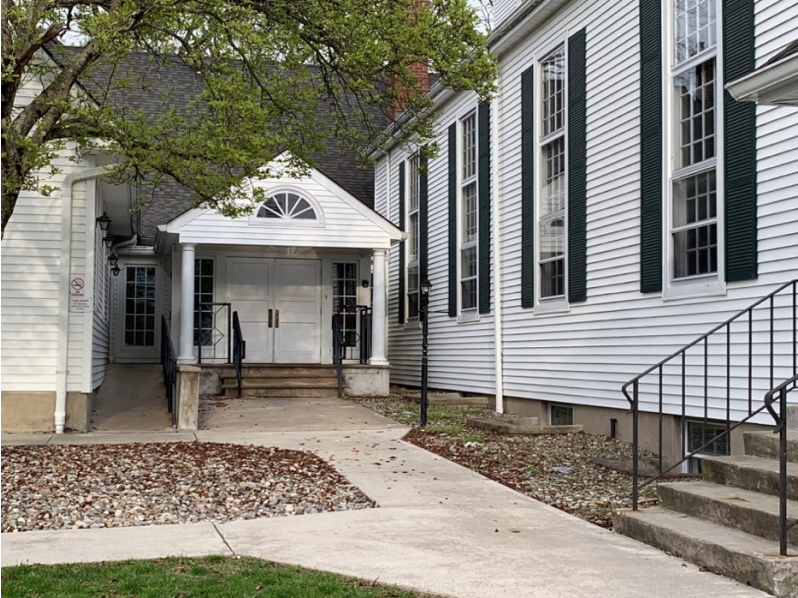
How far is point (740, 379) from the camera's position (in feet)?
29.1

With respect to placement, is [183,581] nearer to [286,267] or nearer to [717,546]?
[717,546]

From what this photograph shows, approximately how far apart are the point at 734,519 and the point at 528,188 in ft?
28.2

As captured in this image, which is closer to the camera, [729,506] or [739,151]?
[729,506]

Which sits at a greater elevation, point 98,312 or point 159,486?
point 98,312

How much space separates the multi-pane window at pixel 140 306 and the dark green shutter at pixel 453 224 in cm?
772

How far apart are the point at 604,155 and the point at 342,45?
354 centimetres

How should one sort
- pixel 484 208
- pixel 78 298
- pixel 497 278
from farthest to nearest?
pixel 484 208, pixel 497 278, pixel 78 298

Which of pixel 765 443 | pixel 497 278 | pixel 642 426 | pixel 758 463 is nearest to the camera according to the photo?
pixel 758 463

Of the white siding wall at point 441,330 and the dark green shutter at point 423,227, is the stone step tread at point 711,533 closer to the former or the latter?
the white siding wall at point 441,330

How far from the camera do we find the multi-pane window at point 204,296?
62.7 feet

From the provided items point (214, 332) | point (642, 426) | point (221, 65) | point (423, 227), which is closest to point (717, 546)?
point (642, 426)

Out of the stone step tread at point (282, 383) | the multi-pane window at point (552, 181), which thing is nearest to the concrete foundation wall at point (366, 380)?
the stone step tread at point (282, 383)

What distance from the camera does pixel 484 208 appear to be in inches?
631

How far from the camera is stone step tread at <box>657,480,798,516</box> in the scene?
585 cm
